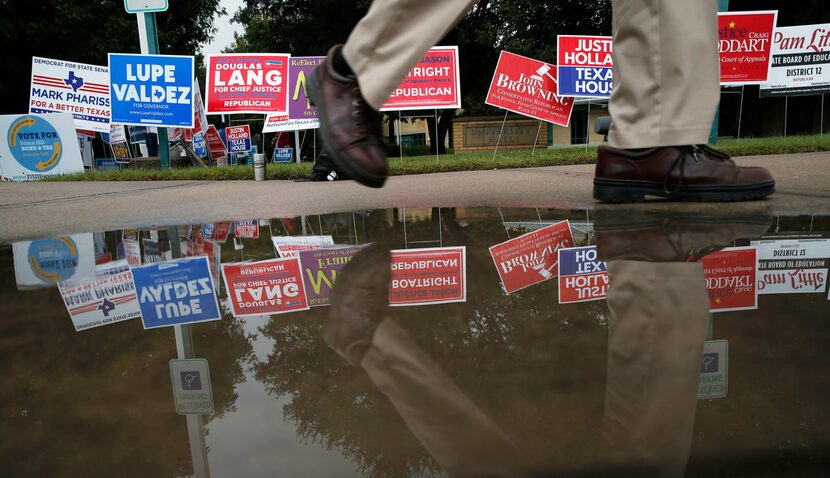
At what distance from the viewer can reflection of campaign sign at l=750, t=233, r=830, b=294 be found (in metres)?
1.19

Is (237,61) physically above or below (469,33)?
below

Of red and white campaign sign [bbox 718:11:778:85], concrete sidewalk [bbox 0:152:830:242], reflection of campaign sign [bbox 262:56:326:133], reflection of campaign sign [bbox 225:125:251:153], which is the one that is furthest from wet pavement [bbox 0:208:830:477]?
reflection of campaign sign [bbox 225:125:251:153]

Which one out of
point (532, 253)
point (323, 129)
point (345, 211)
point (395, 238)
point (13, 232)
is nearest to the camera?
point (532, 253)

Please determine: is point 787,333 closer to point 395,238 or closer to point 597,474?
point 597,474

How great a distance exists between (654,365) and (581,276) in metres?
0.54

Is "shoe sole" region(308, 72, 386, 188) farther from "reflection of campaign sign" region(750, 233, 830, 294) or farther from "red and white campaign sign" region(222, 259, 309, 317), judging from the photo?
"reflection of campaign sign" region(750, 233, 830, 294)

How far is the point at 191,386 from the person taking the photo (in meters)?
0.79

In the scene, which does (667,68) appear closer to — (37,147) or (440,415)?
(440,415)

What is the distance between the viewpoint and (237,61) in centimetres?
1004

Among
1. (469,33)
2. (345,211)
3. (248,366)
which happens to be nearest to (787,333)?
(248,366)

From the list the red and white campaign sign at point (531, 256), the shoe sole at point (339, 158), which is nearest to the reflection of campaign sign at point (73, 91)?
the shoe sole at point (339, 158)

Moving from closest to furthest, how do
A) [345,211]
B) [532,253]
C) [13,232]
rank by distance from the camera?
[532,253]
[13,232]
[345,211]

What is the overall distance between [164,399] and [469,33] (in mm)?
22627

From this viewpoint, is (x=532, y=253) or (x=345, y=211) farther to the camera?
(x=345, y=211)
